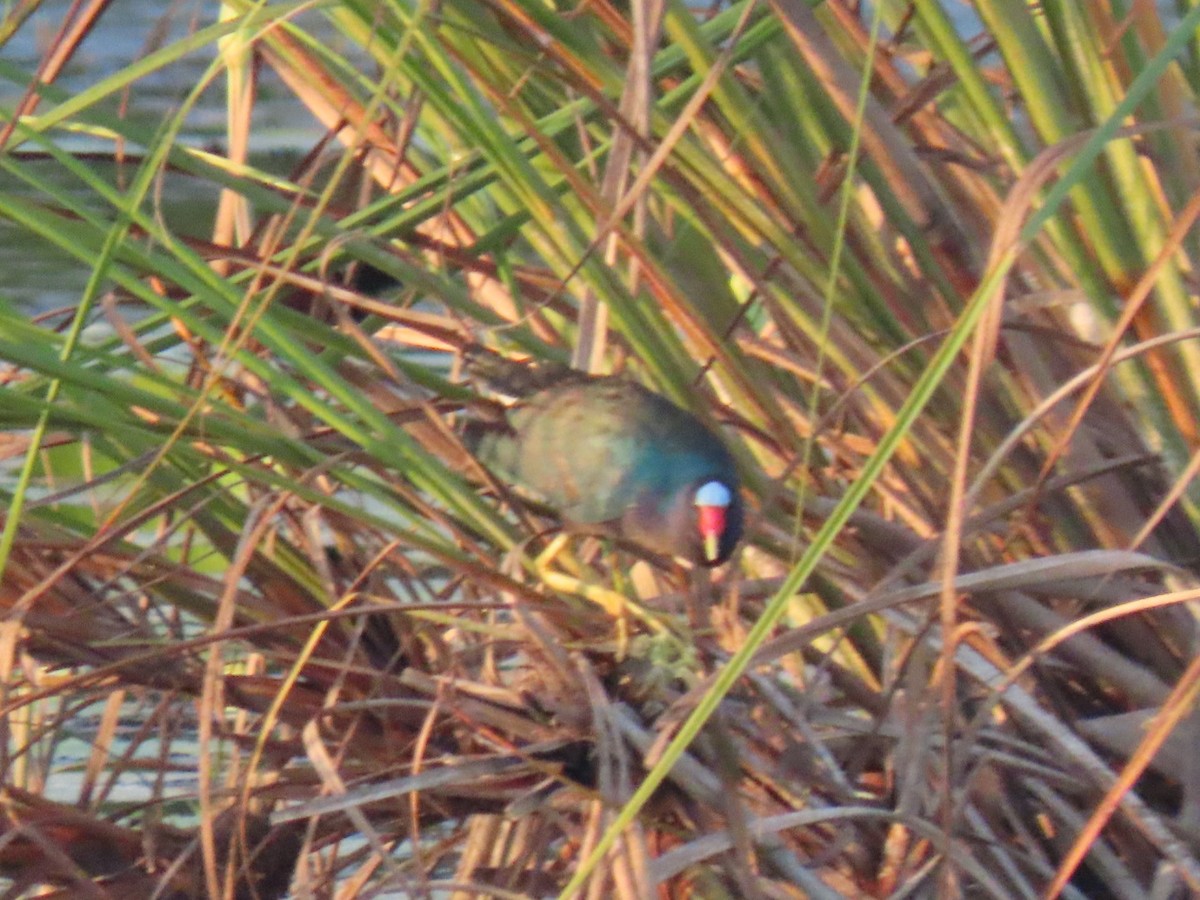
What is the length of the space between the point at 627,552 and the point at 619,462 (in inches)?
2.9

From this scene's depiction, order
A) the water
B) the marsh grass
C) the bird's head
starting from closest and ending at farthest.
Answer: the marsh grass, the bird's head, the water

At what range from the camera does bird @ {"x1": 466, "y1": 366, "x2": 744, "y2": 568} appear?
4.22 feet

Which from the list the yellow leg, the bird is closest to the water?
the bird

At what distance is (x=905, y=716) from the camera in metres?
1.10

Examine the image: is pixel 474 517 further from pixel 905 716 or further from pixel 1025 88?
pixel 1025 88

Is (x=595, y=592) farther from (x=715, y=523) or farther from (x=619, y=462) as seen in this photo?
(x=619, y=462)

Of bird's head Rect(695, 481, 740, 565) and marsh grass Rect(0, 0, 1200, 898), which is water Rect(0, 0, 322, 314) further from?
bird's head Rect(695, 481, 740, 565)

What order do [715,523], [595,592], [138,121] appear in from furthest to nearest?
[138,121]
[715,523]
[595,592]

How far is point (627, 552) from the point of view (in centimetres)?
144

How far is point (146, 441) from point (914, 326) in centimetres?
54

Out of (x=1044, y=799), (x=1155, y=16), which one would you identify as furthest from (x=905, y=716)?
(x=1155, y=16)

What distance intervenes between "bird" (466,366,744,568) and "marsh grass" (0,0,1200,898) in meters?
0.03

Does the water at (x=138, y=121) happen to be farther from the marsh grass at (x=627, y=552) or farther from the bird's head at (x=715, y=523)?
the bird's head at (x=715, y=523)

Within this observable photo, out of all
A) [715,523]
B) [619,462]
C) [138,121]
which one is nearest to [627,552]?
[619,462]
